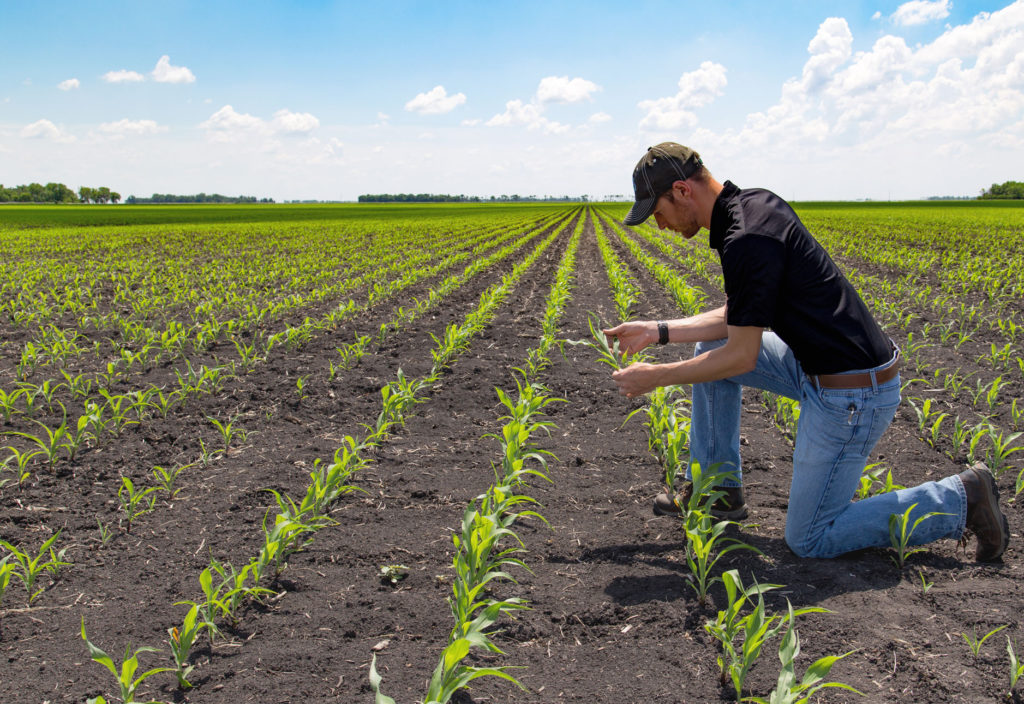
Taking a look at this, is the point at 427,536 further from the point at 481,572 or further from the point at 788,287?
the point at 788,287

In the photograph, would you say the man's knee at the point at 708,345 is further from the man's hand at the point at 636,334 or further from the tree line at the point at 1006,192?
the tree line at the point at 1006,192

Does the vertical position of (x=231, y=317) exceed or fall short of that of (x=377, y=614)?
it exceeds it

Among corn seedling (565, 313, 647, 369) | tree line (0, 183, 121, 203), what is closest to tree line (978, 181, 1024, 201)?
corn seedling (565, 313, 647, 369)

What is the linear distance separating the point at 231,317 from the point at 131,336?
1.63 meters

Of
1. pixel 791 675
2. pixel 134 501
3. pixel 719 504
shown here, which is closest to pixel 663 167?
pixel 719 504

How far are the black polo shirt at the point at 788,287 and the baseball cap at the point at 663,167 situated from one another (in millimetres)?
216

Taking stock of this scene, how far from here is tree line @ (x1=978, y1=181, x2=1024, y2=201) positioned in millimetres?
96062

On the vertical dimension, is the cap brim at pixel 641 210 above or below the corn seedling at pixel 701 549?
above

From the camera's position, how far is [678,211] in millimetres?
2930

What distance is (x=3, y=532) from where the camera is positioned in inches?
136

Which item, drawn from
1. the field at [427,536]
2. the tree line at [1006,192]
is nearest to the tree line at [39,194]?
the field at [427,536]

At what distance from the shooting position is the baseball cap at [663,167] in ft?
9.40

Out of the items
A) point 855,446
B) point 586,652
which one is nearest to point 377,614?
point 586,652

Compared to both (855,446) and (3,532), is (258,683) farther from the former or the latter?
(855,446)
